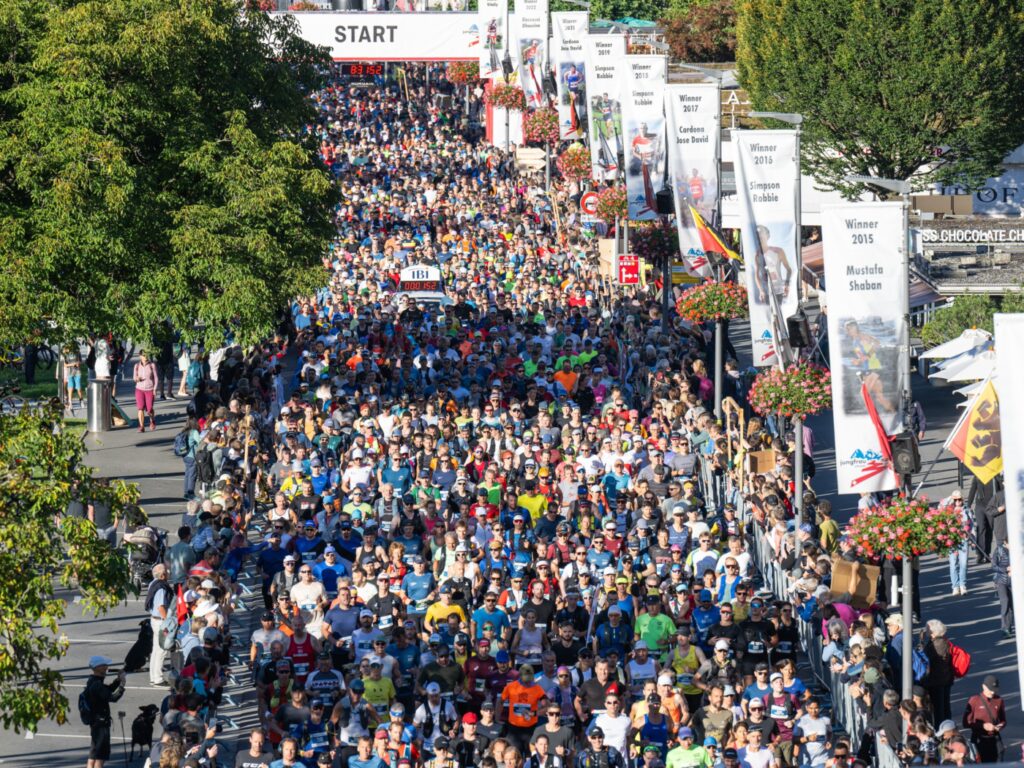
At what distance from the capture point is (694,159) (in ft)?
100

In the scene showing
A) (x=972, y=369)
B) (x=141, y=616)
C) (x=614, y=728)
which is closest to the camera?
(x=614, y=728)

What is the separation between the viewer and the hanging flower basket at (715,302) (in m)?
29.8

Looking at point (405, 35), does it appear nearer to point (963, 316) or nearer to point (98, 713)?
point (963, 316)

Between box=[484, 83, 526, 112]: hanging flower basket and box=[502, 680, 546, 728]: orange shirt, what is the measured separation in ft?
162

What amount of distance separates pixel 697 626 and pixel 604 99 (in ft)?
78.0

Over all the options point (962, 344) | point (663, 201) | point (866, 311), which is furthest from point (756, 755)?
point (663, 201)

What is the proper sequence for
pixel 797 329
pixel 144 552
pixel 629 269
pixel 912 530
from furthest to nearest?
1. pixel 629 269
2. pixel 797 329
3. pixel 144 552
4. pixel 912 530

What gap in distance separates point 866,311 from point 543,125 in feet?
142

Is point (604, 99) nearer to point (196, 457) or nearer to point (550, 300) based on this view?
point (550, 300)

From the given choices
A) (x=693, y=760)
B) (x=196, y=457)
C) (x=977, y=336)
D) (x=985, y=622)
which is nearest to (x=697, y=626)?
(x=693, y=760)

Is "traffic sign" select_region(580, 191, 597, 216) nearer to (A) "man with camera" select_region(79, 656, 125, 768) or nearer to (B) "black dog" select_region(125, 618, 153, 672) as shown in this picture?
(B) "black dog" select_region(125, 618, 153, 672)

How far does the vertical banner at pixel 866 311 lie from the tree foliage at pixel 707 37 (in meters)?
68.3

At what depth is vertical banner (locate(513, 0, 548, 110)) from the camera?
58.5 m

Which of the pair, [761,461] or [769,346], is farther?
[761,461]
